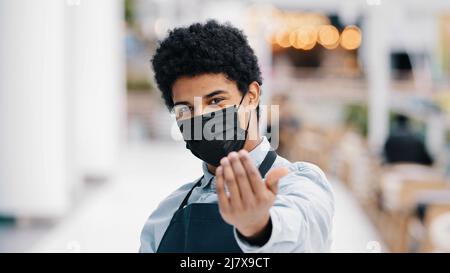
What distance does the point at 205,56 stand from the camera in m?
0.83

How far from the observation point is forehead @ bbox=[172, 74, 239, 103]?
2.72ft

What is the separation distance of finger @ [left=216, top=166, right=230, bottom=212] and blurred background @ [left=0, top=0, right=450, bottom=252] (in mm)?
253

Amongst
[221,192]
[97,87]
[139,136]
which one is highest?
[97,87]

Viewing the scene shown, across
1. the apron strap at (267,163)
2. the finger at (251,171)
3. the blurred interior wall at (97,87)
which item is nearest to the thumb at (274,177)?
the finger at (251,171)

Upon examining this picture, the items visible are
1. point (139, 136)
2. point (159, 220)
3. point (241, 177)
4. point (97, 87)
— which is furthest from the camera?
point (139, 136)

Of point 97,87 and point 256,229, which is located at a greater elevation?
point 97,87

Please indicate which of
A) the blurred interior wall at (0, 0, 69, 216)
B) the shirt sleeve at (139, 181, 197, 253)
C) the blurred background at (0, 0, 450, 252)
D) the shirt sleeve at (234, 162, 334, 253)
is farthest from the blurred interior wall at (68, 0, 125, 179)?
the shirt sleeve at (234, 162, 334, 253)

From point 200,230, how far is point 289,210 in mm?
152

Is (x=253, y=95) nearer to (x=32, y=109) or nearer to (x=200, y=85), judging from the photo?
(x=200, y=85)

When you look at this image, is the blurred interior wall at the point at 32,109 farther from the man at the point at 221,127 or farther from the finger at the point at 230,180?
Result: the finger at the point at 230,180

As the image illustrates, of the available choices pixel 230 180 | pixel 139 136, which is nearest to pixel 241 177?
pixel 230 180

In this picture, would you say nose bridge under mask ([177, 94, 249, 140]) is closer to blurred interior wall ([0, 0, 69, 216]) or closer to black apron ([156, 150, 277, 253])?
black apron ([156, 150, 277, 253])

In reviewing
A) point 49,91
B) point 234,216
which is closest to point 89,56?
point 49,91

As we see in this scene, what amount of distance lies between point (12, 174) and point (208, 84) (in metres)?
3.46
